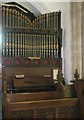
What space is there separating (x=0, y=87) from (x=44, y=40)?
222 cm

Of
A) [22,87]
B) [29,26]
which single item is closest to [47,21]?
[29,26]

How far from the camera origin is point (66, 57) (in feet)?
19.0

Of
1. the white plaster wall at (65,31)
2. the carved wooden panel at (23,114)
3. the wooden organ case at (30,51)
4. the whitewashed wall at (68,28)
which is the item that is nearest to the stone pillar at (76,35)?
the whitewashed wall at (68,28)

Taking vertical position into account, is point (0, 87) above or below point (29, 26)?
below

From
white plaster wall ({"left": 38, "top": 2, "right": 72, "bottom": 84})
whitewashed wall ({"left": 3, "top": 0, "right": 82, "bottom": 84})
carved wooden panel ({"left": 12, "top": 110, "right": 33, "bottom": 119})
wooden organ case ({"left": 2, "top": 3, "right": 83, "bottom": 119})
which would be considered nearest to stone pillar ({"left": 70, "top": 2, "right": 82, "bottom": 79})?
whitewashed wall ({"left": 3, "top": 0, "right": 82, "bottom": 84})

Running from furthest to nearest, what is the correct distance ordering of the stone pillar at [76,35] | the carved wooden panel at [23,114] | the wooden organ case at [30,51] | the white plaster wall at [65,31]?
the white plaster wall at [65,31], the stone pillar at [76,35], the wooden organ case at [30,51], the carved wooden panel at [23,114]

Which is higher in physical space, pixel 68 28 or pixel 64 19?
pixel 64 19

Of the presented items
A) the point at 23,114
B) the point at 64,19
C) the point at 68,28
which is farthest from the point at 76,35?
the point at 23,114

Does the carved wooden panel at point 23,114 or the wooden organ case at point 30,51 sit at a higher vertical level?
the wooden organ case at point 30,51

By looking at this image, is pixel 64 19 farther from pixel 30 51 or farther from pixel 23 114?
pixel 23 114

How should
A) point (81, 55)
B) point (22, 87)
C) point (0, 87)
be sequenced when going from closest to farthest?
point (0, 87) → point (22, 87) → point (81, 55)

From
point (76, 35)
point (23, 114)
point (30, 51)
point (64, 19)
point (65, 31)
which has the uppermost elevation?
point (64, 19)

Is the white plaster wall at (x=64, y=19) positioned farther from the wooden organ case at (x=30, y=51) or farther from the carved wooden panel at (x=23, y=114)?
the carved wooden panel at (x=23, y=114)

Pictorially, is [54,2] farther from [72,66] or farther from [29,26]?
[72,66]
